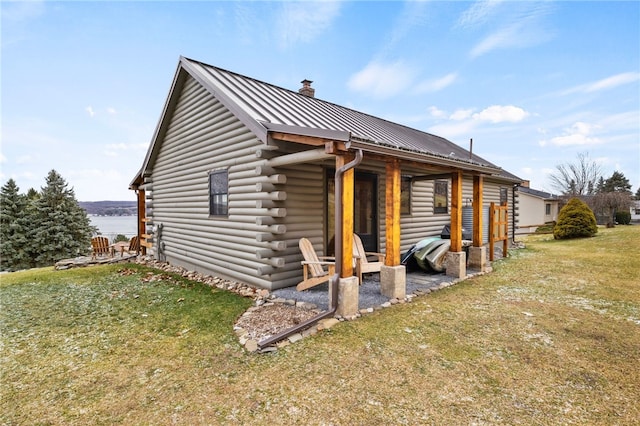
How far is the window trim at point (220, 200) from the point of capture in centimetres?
700

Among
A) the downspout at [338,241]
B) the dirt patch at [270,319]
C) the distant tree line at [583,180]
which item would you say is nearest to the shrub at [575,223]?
the downspout at [338,241]

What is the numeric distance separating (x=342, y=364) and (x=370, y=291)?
8.77ft

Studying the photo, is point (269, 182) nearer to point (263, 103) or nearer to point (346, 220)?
point (346, 220)

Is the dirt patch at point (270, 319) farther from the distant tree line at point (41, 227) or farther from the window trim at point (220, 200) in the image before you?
the distant tree line at point (41, 227)

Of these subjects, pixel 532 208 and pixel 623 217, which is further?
pixel 532 208

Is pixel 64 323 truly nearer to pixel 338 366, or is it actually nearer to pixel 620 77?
pixel 338 366

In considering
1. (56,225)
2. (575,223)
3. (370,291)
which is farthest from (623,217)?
(56,225)

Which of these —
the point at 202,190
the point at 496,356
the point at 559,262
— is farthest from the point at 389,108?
the point at 496,356

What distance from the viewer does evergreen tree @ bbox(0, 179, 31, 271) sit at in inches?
736

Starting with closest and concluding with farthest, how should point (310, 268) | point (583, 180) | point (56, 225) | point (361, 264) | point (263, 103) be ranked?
point (310, 268), point (361, 264), point (263, 103), point (56, 225), point (583, 180)

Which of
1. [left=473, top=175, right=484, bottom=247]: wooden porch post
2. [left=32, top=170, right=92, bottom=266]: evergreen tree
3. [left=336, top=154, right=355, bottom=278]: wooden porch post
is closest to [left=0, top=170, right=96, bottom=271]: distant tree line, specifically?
[left=32, top=170, right=92, bottom=266]: evergreen tree

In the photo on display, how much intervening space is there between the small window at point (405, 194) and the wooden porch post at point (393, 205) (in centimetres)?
352

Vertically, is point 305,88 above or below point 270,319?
above

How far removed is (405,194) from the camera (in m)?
8.83
